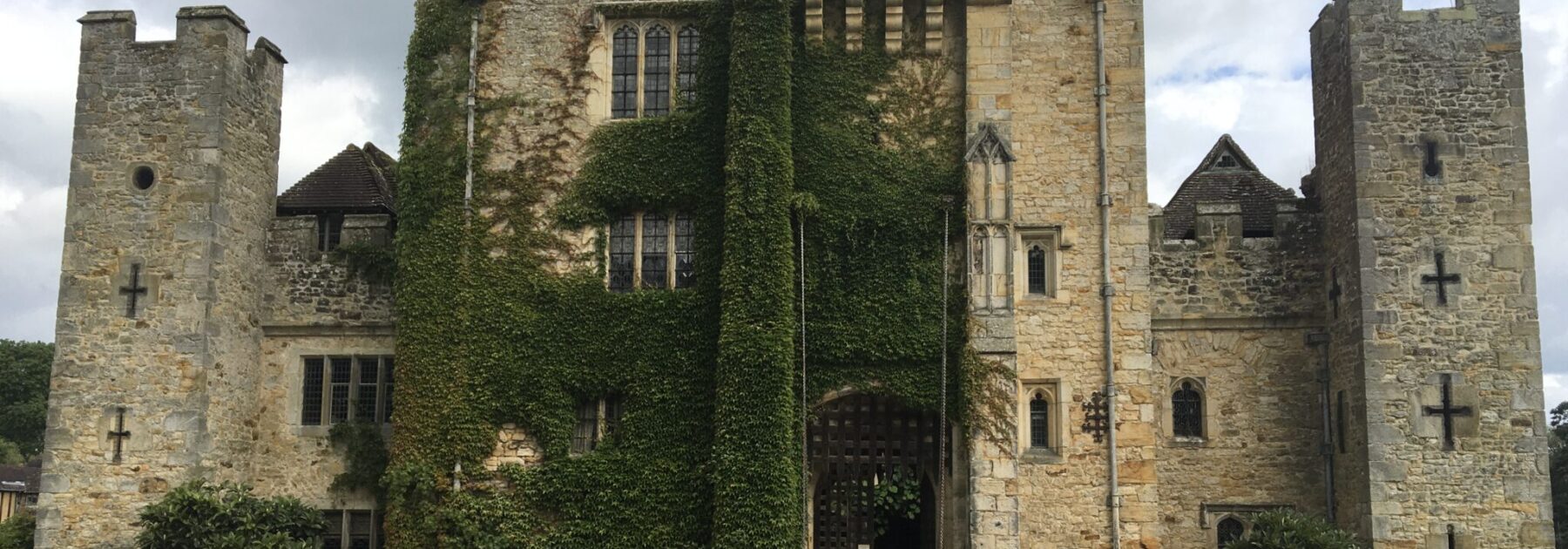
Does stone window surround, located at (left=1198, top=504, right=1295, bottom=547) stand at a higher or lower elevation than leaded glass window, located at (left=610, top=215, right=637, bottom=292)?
lower

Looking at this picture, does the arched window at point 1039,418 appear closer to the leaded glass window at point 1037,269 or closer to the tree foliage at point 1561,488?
the leaded glass window at point 1037,269

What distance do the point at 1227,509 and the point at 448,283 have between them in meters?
12.7

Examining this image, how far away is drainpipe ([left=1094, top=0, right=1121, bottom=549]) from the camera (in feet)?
56.5

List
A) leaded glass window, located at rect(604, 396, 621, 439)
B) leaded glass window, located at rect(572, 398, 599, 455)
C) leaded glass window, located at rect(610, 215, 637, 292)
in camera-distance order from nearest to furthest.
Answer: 1. leaded glass window, located at rect(604, 396, 621, 439)
2. leaded glass window, located at rect(572, 398, 599, 455)
3. leaded glass window, located at rect(610, 215, 637, 292)

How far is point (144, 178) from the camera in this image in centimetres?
1981

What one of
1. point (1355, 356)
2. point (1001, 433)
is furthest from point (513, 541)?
point (1355, 356)

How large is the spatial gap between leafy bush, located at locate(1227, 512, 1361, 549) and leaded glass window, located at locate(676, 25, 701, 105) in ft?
34.0

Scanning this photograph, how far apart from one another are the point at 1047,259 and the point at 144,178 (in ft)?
46.7

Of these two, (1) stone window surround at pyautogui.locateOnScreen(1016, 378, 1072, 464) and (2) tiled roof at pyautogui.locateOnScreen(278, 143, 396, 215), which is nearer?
(1) stone window surround at pyautogui.locateOnScreen(1016, 378, 1072, 464)

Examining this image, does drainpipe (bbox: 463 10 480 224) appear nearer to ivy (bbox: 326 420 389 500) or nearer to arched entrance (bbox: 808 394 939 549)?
ivy (bbox: 326 420 389 500)

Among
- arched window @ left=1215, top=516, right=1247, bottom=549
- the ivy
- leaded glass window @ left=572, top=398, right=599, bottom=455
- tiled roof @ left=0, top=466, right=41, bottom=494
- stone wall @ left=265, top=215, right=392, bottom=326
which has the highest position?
stone wall @ left=265, top=215, right=392, bottom=326

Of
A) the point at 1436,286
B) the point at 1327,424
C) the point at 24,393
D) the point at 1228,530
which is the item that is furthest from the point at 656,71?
the point at 24,393

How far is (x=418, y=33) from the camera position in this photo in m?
19.7

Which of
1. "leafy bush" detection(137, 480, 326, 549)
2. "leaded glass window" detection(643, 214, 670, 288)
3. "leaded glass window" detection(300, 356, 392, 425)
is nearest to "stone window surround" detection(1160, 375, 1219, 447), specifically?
"leaded glass window" detection(643, 214, 670, 288)
